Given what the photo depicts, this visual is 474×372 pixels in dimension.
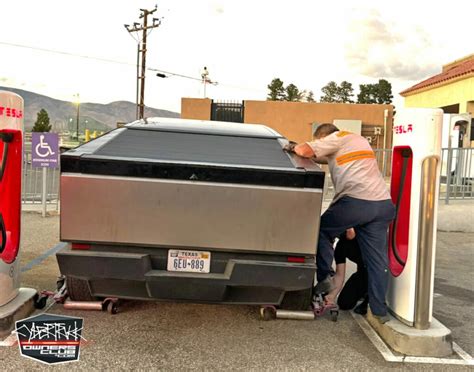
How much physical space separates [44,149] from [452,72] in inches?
650

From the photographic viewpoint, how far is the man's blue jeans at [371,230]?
13.5 feet

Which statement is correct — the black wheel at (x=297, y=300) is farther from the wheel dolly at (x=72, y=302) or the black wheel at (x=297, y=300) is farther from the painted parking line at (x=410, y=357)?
the wheel dolly at (x=72, y=302)

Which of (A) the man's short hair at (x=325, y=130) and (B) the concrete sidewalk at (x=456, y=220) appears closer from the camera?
(A) the man's short hair at (x=325, y=130)

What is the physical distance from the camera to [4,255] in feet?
13.4

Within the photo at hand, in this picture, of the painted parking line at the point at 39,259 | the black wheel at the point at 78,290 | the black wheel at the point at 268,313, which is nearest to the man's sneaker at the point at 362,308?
the black wheel at the point at 268,313

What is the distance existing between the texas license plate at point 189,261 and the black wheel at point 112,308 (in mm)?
1040

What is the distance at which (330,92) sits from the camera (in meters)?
58.9

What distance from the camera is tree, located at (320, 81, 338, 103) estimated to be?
58656mm

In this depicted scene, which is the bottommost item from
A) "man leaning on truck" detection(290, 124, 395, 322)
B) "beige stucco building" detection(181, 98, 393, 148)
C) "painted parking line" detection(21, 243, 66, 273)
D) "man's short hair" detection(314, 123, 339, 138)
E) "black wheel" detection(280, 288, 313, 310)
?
"painted parking line" detection(21, 243, 66, 273)

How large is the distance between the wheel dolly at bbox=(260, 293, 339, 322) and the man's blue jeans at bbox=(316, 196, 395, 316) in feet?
1.44

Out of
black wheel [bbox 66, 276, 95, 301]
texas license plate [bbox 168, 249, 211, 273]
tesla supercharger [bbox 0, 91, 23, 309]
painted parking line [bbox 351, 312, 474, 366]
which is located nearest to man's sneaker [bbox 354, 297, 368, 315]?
painted parking line [bbox 351, 312, 474, 366]

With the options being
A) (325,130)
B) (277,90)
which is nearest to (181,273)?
(325,130)

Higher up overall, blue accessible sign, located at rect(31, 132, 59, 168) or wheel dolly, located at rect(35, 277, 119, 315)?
blue accessible sign, located at rect(31, 132, 59, 168)

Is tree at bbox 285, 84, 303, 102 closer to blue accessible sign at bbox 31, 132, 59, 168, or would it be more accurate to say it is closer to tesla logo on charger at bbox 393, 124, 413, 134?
blue accessible sign at bbox 31, 132, 59, 168
